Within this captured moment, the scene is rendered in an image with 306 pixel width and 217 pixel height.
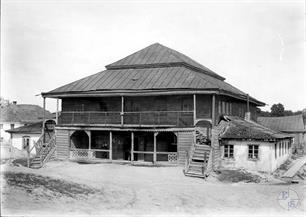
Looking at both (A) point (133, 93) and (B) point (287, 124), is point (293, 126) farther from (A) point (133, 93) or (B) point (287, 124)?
(A) point (133, 93)

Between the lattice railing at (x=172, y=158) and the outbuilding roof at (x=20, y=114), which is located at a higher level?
the outbuilding roof at (x=20, y=114)

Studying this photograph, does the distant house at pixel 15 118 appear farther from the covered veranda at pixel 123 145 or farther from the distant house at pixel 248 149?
the distant house at pixel 248 149

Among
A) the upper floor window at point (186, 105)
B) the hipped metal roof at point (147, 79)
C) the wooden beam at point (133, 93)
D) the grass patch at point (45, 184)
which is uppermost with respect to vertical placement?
the hipped metal roof at point (147, 79)

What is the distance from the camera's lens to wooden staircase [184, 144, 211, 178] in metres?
23.0

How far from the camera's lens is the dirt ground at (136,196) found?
13156mm

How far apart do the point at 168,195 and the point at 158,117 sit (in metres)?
10.6

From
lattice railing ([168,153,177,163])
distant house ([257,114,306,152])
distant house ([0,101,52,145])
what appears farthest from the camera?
distant house ([257,114,306,152])

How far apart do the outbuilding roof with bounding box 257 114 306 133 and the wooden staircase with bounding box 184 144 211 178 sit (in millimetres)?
33237

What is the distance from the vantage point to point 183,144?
2578cm

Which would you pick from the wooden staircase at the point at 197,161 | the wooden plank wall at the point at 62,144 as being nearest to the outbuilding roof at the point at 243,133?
the wooden staircase at the point at 197,161

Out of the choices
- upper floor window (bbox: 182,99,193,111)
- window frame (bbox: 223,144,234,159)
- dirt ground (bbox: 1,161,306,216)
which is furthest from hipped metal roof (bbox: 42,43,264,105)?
dirt ground (bbox: 1,161,306,216)

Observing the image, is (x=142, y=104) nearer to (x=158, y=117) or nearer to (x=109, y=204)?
(x=158, y=117)

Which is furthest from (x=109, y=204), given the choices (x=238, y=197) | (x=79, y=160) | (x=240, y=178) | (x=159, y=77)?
(x=159, y=77)

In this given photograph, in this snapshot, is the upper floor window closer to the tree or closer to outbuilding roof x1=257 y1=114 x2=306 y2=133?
outbuilding roof x1=257 y1=114 x2=306 y2=133
